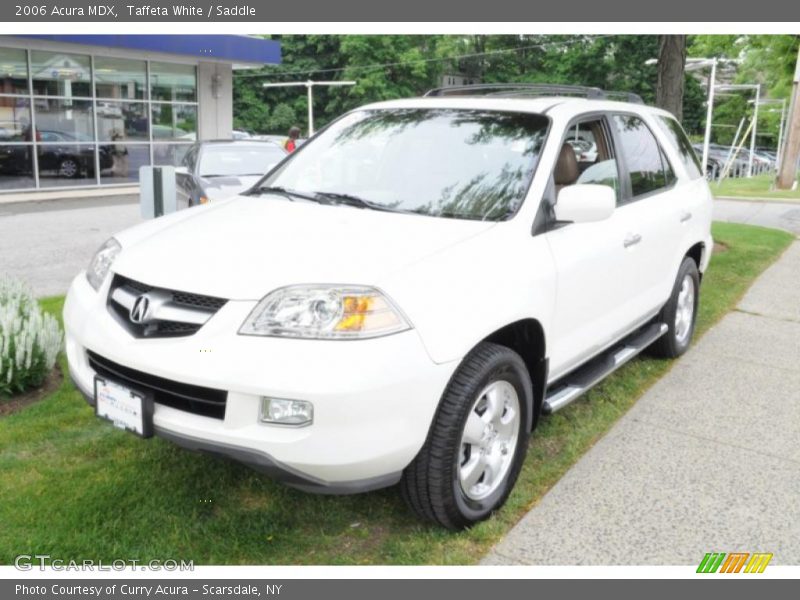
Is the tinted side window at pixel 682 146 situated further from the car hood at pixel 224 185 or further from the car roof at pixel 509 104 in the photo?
the car hood at pixel 224 185

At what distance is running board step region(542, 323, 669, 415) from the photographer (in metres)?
3.96

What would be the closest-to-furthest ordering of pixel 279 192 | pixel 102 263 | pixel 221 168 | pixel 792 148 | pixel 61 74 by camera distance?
pixel 102 263 → pixel 279 192 → pixel 221 168 → pixel 61 74 → pixel 792 148

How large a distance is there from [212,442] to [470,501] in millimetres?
1119

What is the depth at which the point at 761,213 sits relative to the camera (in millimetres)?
15547

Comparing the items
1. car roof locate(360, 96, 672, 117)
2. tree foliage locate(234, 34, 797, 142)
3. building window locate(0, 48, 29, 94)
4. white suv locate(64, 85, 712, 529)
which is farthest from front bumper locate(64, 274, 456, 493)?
tree foliage locate(234, 34, 797, 142)

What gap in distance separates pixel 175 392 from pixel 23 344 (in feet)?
6.86

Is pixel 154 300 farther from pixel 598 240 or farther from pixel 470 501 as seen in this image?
pixel 598 240

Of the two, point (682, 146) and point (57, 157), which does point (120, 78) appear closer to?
point (57, 157)

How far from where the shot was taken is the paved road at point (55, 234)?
28.0ft

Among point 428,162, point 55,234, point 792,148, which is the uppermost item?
point 428,162

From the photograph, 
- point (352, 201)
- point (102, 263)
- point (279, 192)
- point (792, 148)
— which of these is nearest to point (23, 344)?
point (102, 263)

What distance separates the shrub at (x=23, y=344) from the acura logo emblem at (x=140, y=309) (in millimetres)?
1822

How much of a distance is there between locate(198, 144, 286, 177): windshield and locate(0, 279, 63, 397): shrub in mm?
6448

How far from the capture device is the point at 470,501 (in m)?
3.29
